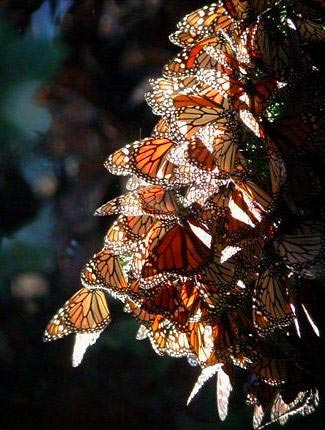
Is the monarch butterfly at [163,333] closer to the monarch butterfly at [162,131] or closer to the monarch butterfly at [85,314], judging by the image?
the monarch butterfly at [85,314]

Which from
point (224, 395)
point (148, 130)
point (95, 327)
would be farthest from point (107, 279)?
point (148, 130)

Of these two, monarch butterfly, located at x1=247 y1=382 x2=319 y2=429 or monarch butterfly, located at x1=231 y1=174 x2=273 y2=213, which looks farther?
monarch butterfly, located at x1=247 y1=382 x2=319 y2=429

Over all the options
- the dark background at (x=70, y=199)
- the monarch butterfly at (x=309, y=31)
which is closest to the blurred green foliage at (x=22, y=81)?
the dark background at (x=70, y=199)

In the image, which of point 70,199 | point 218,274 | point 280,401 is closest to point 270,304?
point 218,274

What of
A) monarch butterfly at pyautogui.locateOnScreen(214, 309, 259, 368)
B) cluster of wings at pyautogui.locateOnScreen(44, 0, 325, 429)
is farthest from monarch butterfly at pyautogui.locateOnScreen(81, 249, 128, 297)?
monarch butterfly at pyautogui.locateOnScreen(214, 309, 259, 368)

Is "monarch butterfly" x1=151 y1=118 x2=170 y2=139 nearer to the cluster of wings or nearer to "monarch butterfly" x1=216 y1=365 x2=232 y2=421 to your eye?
the cluster of wings

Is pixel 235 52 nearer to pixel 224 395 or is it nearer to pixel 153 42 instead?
pixel 224 395
